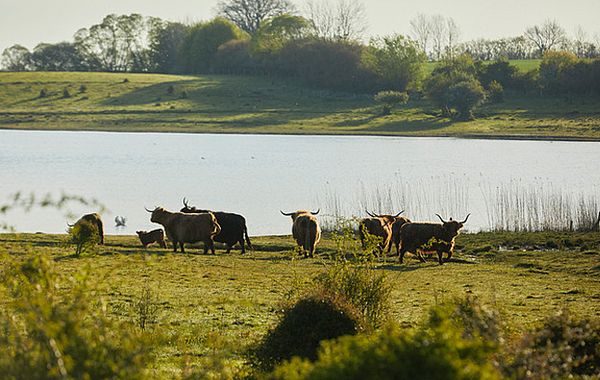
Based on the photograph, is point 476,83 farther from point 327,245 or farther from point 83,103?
point 327,245

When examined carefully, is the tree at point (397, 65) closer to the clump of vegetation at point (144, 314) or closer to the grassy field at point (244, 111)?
the grassy field at point (244, 111)

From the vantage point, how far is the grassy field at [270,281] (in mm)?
13969

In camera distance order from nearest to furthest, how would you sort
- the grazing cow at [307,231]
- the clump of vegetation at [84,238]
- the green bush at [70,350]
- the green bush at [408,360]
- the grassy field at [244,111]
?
1. the green bush at [408,360]
2. the green bush at [70,350]
3. the clump of vegetation at [84,238]
4. the grazing cow at [307,231]
5. the grassy field at [244,111]

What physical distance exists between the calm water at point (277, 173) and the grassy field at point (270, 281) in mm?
7250

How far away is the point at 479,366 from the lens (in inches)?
246

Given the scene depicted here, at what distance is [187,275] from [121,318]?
691 centimetres

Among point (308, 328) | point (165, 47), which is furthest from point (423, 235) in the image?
point (165, 47)

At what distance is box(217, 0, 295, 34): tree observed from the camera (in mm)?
160125

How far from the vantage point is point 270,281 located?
21672 mm

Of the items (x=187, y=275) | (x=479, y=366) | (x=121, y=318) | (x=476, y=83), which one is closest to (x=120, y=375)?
(x=479, y=366)

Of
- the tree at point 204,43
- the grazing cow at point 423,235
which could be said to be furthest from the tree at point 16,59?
the grazing cow at point 423,235

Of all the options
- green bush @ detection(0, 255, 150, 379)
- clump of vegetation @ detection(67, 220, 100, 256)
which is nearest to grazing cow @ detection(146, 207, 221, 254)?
clump of vegetation @ detection(67, 220, 100, 256)

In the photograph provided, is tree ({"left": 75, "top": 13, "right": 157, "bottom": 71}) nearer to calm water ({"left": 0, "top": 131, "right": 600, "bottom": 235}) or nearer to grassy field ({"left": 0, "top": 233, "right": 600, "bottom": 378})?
calm water ({"left": 0, "top": 131, "right": 600, "bottom": 235})

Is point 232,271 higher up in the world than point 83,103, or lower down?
lower down
